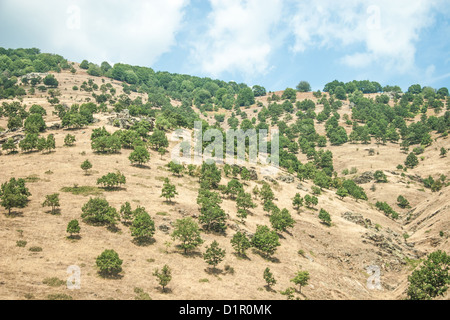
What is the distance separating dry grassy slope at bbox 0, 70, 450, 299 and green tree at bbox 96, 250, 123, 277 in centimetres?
184

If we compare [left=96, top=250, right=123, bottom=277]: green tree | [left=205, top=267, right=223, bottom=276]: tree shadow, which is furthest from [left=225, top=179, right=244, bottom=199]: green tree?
[left=96, top=250, right=123, bottom=277]: green tree

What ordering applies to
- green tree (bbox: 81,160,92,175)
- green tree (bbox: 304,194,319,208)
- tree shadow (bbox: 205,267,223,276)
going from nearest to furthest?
tree shadow (bbox: 205,267,223,276), green tree (bbox: 81,160,92,175), green tree (bbox: 304,194,319,208)

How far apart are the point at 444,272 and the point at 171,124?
137181mm

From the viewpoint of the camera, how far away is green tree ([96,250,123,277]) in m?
48.4

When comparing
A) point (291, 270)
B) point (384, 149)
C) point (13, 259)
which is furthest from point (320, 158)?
point (13, 259)

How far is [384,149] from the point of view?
198 m

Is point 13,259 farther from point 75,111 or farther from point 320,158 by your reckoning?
point 320,158

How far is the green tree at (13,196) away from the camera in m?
62.9

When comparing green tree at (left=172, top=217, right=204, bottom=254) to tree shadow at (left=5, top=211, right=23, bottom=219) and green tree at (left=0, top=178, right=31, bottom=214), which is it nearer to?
tree shadow at (left=5, top=211, right=23, bottom=219)

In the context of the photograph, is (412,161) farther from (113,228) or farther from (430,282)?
(113,228)

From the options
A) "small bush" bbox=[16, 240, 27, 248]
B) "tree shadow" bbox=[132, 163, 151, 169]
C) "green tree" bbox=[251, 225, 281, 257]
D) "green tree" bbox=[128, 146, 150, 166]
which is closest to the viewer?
"small bush" bbox=[16, 240, 27, 248]

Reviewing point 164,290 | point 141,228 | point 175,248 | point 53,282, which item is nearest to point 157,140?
point 141,228

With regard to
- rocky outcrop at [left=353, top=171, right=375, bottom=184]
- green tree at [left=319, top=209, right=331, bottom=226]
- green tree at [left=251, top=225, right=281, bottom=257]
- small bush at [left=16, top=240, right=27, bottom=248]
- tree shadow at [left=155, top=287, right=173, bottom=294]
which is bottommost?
tree shadow at [left=155, top=287, right=173, bottom=294]

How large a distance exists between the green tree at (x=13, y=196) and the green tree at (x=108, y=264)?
2979 centimetres
